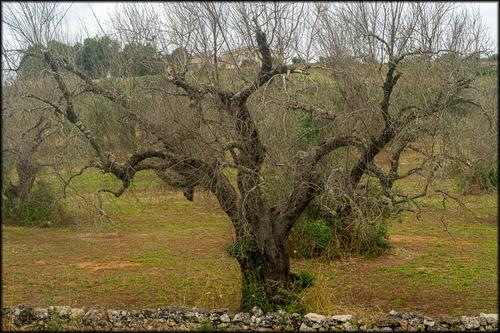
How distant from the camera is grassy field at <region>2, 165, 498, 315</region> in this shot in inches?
409

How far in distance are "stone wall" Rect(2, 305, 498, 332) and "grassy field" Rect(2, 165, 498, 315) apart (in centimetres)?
79

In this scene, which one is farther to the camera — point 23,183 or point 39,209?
point 39,209

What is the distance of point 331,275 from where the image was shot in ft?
41.4

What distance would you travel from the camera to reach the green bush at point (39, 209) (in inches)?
725

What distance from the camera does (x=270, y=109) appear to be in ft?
30.9

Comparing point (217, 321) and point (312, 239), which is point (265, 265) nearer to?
point (217, 321)

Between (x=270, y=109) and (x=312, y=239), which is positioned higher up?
(x=270, y=109)

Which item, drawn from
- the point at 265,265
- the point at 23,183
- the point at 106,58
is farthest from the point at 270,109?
the point at 23,183

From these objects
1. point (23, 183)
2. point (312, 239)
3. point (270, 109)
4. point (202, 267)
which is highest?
point (270, 109)

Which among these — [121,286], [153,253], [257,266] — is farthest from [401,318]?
[153,253]

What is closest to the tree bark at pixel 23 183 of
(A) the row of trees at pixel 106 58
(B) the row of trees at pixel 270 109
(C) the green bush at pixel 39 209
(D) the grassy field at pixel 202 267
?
(C) the green bush at pixel 39 209

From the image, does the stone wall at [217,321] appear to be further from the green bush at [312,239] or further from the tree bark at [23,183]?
the tree bark at [23,183]

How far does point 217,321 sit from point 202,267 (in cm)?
456

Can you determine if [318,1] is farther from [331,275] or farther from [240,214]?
[331,275]
